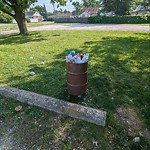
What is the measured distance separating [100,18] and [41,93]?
24.1m

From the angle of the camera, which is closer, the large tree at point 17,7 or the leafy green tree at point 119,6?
the large tree at point 17,7

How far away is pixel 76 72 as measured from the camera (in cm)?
320

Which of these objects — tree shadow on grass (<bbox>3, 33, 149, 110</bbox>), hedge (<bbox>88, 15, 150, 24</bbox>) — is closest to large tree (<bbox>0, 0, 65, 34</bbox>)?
tree shadow on grass (<bbox>3, 33, 149, 110</bbox>)

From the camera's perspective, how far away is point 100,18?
84.6 ft

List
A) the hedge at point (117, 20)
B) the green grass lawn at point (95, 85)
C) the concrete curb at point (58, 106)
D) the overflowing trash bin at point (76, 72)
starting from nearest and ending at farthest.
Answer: the green grass lawn at point (95, 85), the concrete curb at point (58, 106), the overflowing trash bin at point (76, 72), the hedge at point (117, 20)

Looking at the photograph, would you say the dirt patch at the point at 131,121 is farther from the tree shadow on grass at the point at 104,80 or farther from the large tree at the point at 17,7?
the large tree at the point at 17,7

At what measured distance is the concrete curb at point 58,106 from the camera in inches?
109

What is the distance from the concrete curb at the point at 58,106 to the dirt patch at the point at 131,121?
1.04 feet

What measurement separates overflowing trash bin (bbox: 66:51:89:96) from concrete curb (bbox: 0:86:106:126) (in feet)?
1.23

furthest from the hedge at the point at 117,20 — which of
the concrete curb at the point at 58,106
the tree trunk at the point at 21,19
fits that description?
the concrete curb at the point at 58,106

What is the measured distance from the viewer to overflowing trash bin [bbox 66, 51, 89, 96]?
10.3 ft

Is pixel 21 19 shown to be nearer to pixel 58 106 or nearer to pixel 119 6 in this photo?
pixel 58 106

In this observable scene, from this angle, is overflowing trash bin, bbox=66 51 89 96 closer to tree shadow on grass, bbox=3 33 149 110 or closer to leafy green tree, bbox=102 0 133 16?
tree shadow on grass, bbox=3 33 149 110

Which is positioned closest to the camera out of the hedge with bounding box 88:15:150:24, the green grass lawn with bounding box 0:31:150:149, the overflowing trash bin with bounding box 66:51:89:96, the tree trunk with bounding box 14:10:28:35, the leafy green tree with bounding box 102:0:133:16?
the green grass lawn with bounding box 0:31:150:149
